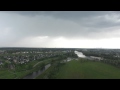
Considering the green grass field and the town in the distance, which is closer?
the green grass field

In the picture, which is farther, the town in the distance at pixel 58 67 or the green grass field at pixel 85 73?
the town in the distance at pixel 58 67

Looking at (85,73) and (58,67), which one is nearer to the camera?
(85,73)
